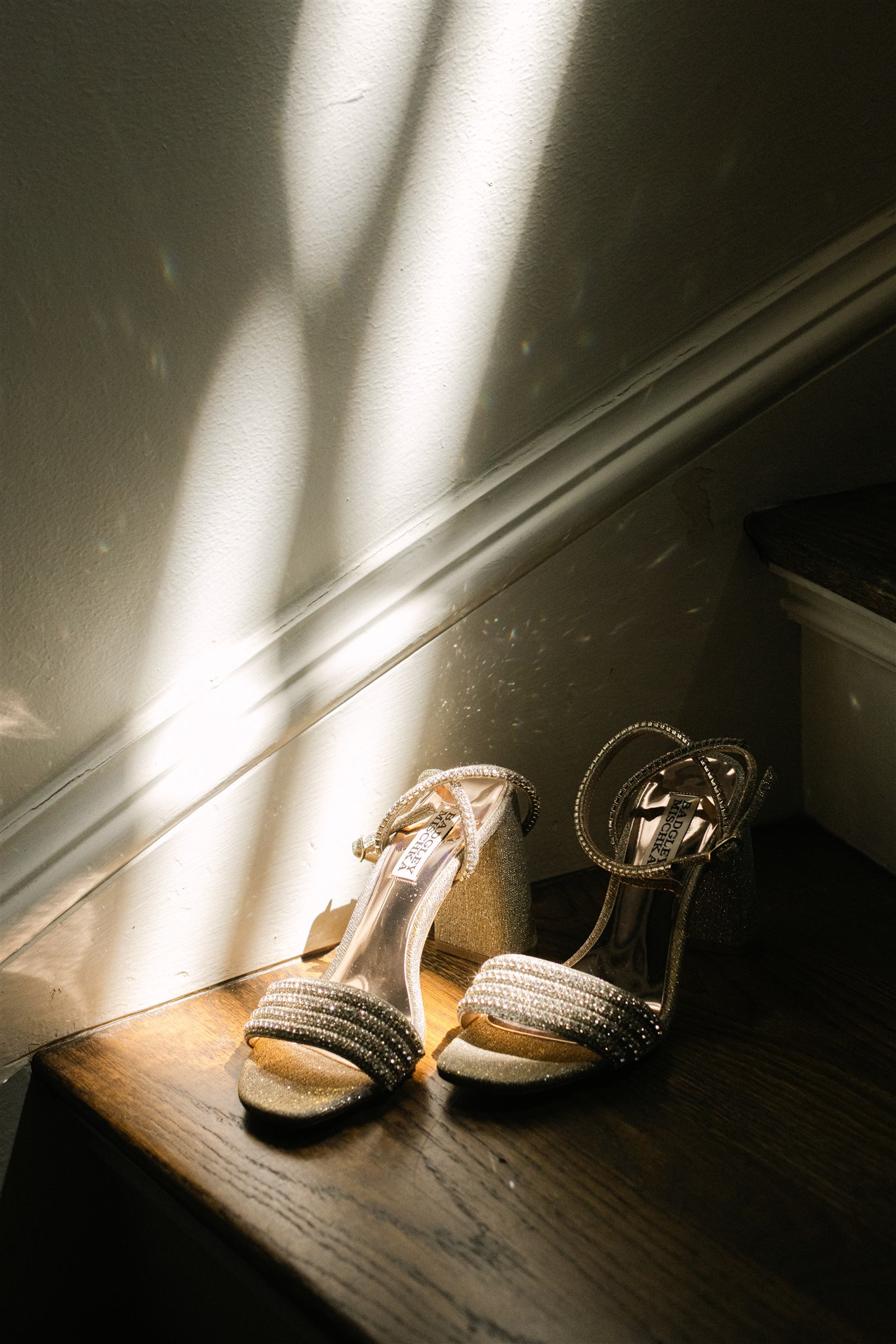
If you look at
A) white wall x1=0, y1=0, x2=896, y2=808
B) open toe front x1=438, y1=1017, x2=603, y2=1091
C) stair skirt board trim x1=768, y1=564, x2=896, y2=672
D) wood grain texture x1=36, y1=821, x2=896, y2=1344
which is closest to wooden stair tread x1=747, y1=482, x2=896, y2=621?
stair skirt board trim x1=768, y1=564, x2=896, y2=672

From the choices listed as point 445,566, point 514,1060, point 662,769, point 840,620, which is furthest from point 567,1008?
point 840,620

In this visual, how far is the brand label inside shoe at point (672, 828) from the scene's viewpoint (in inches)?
33.6

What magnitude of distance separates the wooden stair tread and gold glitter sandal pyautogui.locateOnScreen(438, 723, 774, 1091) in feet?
0.55

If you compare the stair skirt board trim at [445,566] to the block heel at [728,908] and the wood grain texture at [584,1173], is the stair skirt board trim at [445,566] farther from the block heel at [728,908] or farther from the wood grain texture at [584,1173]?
the block heel at [728,908]

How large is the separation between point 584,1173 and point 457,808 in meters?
0.29

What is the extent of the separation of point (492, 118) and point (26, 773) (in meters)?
0.60

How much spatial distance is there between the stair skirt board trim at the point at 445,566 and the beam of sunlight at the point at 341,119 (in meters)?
0.22

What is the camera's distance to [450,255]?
80 centimetres

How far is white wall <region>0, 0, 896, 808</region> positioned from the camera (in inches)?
26.5

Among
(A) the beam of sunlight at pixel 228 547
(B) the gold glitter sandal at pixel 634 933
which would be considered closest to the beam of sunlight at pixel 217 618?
(A) the beam of sunlight at pixel 228 547

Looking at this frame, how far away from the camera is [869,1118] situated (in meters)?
0.67

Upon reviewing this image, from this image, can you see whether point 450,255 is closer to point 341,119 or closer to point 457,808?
point 341,119

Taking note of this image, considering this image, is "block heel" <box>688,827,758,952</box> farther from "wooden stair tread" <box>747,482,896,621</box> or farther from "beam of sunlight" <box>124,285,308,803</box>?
"beam of sunlight" <box>124,285,308,803</box>

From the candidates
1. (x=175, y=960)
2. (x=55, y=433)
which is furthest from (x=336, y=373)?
(x=175, y=960)
